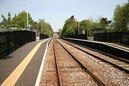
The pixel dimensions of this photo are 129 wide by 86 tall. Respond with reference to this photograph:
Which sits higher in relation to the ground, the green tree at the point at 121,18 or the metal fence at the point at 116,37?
the green tree at the point at 121,18

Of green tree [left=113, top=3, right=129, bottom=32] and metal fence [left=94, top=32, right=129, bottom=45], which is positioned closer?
metal fence [left=94, top=32, right=129, bottom=45]

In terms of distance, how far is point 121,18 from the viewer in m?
96.7

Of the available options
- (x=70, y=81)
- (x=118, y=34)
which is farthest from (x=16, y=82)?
(x=118, y=34)

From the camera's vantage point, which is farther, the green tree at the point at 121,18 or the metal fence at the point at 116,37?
the green tree at the point at 121,18

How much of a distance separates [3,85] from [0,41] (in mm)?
8617

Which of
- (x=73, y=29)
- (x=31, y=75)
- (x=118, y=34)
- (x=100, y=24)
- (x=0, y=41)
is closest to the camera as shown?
(x=31, y=75)

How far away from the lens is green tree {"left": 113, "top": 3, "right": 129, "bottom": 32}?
301ft

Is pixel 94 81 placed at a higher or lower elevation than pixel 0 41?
lower

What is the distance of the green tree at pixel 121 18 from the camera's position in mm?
91688

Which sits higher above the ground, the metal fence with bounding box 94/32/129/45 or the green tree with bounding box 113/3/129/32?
the green tree with bounding box 113/3/129/32

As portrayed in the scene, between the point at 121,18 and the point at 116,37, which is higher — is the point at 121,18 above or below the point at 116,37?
above

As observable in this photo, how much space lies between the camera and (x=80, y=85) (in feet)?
28.2

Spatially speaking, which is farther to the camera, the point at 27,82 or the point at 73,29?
the point at 73,29

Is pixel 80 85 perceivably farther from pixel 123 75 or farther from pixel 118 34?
pixel 118 34
